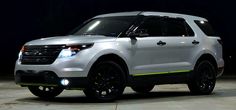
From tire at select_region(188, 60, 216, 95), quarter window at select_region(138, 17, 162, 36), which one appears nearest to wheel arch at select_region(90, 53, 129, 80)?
quarter window at select_region(138, 17, 162, 36)

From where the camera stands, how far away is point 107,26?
39.3 ft

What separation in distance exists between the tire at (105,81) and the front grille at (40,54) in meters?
0.73

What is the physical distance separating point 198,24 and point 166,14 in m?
1.03

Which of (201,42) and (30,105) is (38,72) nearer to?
(30,105)

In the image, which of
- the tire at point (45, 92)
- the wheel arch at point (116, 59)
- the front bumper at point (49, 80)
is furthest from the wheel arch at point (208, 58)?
the front bumper at point (49, 80)

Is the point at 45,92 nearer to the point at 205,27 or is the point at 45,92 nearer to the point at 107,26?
the point at 107,26

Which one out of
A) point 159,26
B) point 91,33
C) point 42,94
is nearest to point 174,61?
point 159,26

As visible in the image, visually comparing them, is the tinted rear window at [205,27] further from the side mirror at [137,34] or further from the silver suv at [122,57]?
the side mirror at [137,34]

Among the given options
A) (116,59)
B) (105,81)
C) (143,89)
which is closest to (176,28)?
(143,89)

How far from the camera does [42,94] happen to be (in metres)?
12.1

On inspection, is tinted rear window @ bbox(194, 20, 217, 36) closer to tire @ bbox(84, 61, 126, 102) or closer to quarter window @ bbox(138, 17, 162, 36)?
quarter window @ bbox(138, 17, 162, 36)

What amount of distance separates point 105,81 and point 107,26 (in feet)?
4.68

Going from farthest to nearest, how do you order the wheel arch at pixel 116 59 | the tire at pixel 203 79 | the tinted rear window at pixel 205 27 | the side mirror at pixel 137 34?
1. the tinted rear window at pixel 205 27
2. the tire at pixel 203 79
3. the side mirror at pixel 137 34
4. the wheel arch at pixel 116 59

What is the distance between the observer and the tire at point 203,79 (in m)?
12.9
